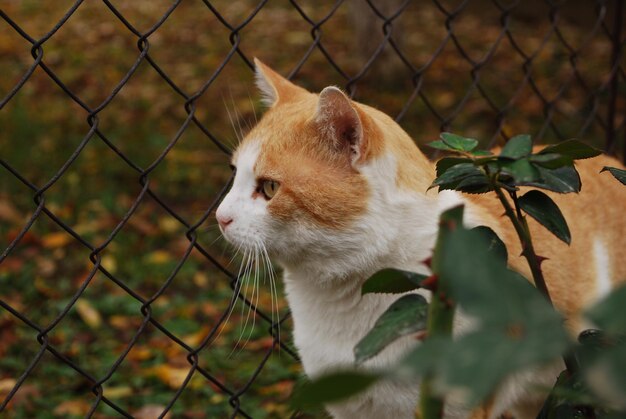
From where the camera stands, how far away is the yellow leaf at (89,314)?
3.03 metres

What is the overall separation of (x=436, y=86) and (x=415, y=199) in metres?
3.59

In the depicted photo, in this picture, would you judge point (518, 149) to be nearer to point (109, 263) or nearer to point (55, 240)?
point (109, 263)

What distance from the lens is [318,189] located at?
5.98ft

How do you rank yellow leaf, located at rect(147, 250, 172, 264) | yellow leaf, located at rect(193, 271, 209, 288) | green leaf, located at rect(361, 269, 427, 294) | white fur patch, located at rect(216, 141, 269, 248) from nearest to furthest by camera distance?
green leaf, located at rect(361, 269, 427, 294) → white fur patch, located at rect(216, 141, 269, 248) → yellow leaf, located at rect(193, 271, 209, 288) → yellow leaf, located at rect(147, 250, 172, 264)

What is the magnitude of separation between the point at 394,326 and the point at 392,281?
114mm

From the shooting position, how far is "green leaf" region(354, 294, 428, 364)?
102 centimetres

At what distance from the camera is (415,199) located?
72.1 inches

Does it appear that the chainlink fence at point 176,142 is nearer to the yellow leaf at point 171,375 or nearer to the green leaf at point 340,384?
the yellow leaf at point 171,375

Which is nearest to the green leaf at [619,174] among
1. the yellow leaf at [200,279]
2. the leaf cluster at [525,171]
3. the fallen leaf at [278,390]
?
the leaf cluster at [525,171]

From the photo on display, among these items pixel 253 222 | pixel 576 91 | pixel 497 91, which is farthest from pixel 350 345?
pixel 576 91

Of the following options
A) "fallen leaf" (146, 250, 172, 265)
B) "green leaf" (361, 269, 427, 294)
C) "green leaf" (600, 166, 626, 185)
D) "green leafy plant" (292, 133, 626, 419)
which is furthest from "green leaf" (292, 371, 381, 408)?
"fallen leaf" (146, 250, 172, 265)

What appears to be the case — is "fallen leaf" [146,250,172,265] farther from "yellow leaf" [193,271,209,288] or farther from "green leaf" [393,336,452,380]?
"green leaf" [393,336,452,380]

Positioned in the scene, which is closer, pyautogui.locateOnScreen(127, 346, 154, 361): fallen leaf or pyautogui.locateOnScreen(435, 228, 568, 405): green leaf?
pyautogui.locateOnScreen(435, 228, 568, 405): green leaf

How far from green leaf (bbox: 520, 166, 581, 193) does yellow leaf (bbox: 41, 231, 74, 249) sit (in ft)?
9.04
